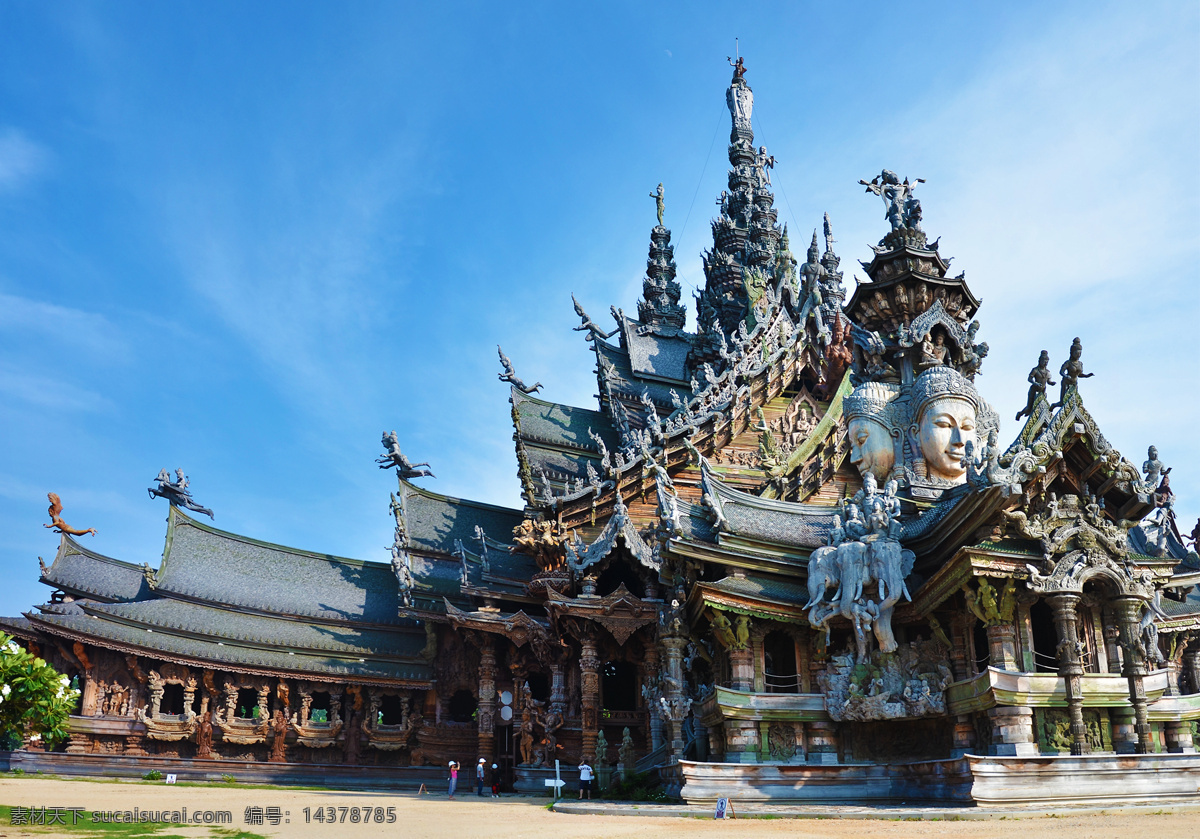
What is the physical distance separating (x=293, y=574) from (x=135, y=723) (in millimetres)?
8069

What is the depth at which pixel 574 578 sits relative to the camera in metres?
23.1

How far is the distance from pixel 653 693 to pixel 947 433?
788cm

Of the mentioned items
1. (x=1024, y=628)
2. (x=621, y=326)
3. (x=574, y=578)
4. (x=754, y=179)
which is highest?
(x=754, y=179)

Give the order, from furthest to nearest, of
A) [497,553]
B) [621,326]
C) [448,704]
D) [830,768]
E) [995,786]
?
1. [621,326]
2. [497,553]
3. [448,704]
4. [830,768]
5. [995,786]

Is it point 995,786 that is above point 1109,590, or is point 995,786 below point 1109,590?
below

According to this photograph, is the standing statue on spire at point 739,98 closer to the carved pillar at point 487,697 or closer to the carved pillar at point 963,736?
the carved pillar at point 487,697

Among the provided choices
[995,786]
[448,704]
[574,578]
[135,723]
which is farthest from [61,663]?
[995,786]

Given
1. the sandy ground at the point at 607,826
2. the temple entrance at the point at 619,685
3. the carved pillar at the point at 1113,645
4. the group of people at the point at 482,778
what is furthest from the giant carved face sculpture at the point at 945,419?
the group of people at the point at 482,778

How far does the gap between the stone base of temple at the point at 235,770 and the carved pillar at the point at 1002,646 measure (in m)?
16.6

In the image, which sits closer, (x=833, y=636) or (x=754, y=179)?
(x=833, y=636)

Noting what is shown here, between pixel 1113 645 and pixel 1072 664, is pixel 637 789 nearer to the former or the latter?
pixel 1072 664

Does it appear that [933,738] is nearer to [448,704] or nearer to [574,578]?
[574,578]

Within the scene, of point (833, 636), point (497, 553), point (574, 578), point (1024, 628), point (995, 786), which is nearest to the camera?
point (995, 786)

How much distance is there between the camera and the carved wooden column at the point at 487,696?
82.0 ft
